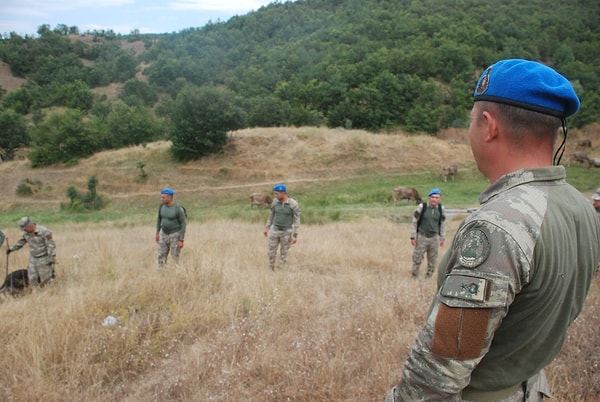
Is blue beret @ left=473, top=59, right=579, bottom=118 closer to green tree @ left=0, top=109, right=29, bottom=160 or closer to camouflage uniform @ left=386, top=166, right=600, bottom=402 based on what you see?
camouflage uniform @ left=386, top=166, right=600, bottom=402

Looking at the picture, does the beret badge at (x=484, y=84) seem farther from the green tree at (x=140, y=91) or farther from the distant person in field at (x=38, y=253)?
the green tree at (x=140, y=91)

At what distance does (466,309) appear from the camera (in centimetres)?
113

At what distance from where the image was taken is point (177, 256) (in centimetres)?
872

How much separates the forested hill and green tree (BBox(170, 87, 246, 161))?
97 millimetres

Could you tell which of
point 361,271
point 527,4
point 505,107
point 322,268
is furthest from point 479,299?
point 527,4

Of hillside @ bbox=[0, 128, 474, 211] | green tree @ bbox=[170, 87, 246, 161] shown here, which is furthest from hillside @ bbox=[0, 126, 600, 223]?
green tree @ bbox=[170, 87, 246, 161]

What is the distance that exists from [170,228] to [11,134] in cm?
4653

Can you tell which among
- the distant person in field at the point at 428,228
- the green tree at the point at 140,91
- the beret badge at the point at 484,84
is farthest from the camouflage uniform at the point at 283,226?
the green tree at the point at 140,91

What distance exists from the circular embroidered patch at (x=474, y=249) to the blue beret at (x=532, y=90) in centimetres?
43

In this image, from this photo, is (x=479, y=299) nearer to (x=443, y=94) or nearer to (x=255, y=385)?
(x=255, y=385)

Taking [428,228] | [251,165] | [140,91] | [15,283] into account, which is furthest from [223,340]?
[140,91]

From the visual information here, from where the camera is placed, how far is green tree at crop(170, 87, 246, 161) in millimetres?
31703

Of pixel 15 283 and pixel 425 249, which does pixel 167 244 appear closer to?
pixel 15 283

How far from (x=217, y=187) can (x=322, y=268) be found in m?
20.6
